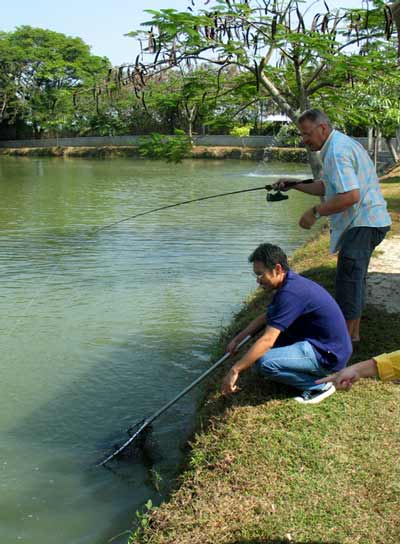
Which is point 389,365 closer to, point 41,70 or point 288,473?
point 288,473

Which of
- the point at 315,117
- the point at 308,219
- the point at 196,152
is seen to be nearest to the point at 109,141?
the point at 196,152

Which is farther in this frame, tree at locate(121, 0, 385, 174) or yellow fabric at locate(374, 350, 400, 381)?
tree at locate(121, 0, 385, 174)

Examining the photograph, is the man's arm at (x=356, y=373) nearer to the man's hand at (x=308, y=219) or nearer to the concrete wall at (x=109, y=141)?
the man's hand at (x=308, y=219)

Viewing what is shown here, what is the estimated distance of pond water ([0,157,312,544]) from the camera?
4773mm

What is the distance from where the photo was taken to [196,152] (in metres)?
45.8

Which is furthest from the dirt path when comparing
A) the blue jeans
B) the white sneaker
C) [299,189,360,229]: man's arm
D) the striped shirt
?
the blue jeans

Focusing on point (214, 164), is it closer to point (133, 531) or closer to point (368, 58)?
point (368, 58)

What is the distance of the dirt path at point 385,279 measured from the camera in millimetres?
6574

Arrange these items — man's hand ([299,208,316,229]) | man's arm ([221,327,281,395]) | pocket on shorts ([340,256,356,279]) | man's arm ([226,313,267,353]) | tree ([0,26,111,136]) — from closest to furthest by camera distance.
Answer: man's arm ([221,327,281,395])
man's arm ([226,313,267,353])
pocket on shorts ([340,256,356,279])
man's hand ([299,208,316,229])
tree ([0,26,111,136])

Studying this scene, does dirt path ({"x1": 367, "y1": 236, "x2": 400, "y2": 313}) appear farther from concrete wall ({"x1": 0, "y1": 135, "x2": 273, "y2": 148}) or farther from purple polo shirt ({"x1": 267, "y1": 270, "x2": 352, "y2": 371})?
concrete wall ({"x1": 0, "y1": 135, "x2": 273, "y2": 148})

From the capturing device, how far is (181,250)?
13219 millimetres

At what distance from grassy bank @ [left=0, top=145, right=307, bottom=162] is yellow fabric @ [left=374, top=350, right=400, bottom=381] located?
122 feet

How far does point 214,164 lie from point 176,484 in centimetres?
3924

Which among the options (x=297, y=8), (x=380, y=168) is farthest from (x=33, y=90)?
(x=297, y=8)
